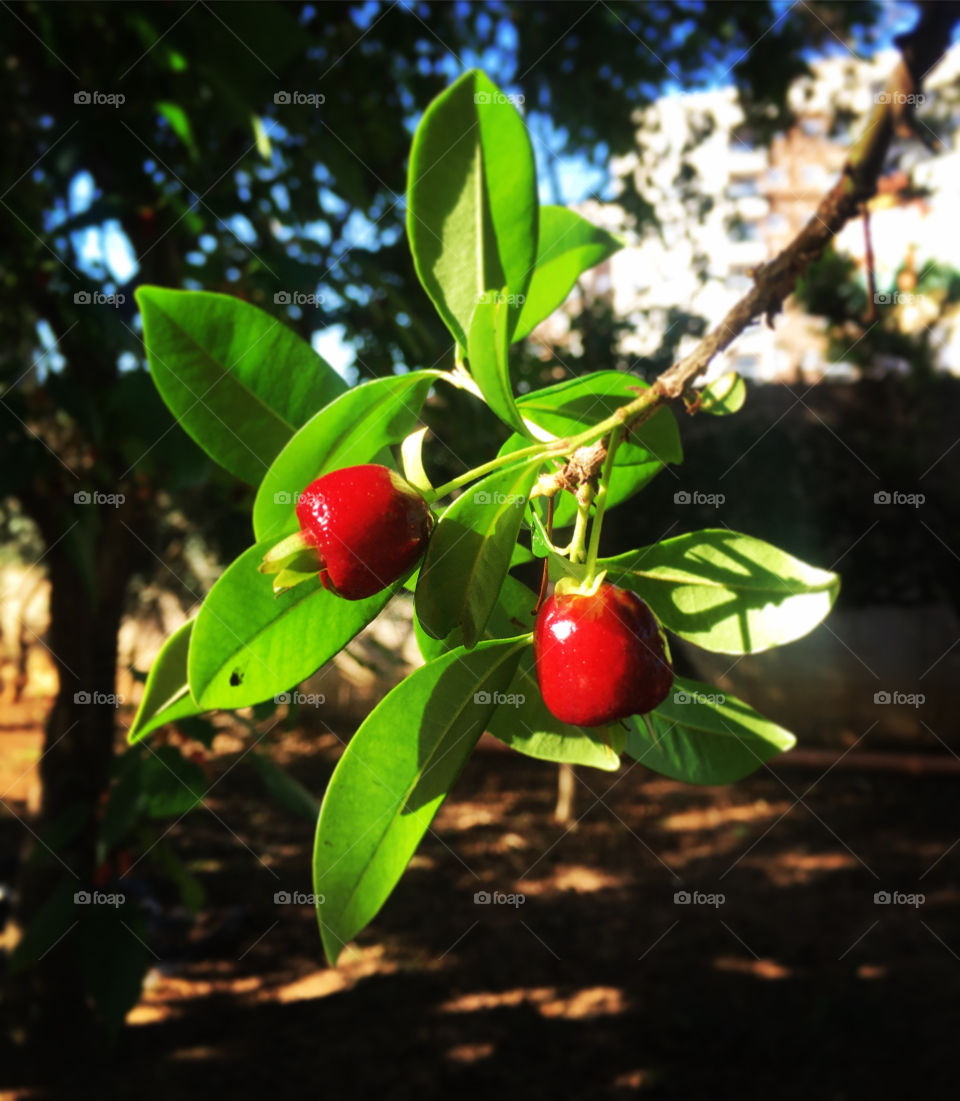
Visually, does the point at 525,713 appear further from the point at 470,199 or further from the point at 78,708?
the point at 78,708

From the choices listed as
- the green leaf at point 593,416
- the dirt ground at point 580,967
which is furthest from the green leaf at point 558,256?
the dirt ground at point 580,967

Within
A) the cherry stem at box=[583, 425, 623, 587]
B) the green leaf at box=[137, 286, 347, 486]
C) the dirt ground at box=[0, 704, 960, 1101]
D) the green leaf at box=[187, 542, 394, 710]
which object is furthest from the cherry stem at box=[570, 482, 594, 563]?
the dirt ground at box=[0, 704, 960, 1101]

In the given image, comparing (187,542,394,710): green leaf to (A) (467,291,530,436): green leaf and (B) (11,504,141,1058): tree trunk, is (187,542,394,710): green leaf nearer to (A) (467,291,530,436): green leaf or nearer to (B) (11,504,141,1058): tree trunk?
(A) (467,291,530,436): green leaf

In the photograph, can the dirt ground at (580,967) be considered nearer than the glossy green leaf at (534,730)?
No

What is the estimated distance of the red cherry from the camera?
0.50m

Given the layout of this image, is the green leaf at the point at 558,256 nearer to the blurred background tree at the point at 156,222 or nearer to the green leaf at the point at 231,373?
the green leaf at the point at 231,373

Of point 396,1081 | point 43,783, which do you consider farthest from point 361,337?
point 396,1081

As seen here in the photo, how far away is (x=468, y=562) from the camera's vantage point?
521mm

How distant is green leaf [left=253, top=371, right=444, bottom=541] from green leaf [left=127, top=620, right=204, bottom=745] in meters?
0.10

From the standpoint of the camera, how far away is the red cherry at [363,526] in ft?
1.66

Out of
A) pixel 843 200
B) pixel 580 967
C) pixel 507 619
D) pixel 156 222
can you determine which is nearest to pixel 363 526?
pixel 507 619

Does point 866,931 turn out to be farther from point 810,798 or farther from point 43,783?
point 43,783

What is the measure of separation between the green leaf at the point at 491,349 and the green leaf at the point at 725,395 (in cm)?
22

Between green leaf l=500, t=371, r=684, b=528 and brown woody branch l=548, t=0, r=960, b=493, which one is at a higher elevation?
brown woody branch l=548, t=0, r=960, b=493
